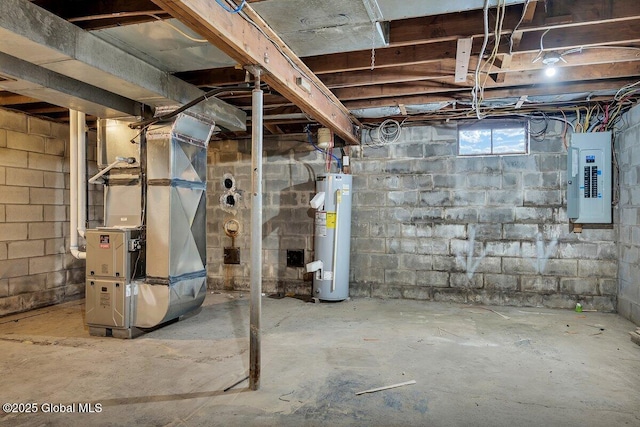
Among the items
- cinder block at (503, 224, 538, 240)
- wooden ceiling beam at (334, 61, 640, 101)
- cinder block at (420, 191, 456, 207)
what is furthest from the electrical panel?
cinder block at (420, 191, 456, 207)

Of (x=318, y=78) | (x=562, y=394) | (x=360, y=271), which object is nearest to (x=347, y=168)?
(x=360, y=271)

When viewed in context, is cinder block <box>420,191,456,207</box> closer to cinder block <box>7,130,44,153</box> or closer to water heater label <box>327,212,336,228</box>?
water heater label <box>327,212,336,228</box>

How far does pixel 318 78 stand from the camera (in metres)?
3.58

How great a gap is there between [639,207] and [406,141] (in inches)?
96.6

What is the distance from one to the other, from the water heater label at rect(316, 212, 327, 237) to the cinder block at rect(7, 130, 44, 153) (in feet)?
10.8

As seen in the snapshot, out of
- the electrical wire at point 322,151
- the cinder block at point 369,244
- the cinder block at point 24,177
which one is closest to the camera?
the cinder block at point 24,177

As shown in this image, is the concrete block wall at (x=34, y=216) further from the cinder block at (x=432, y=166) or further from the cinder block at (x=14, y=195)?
the cinder block at (x=432, y=166)

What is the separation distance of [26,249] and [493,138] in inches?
215

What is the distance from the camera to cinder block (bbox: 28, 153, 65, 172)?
4.59m

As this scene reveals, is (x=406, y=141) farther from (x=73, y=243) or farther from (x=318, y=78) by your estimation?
(x=73, y=243)

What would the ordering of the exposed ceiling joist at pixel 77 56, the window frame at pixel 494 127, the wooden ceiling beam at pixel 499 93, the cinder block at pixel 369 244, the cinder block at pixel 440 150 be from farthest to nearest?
the cinder block at pixel 369 244 < the cinder block at pixel 440 150 < the window frame at pixel 494 127 < the wooden ceiling beam at pixel 499 93 < the exposed ceiling joist at pixel 77 56

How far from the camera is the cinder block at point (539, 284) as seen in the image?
463cm

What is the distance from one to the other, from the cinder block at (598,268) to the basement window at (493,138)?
4.61ft

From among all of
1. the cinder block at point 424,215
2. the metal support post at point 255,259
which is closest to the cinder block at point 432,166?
the cinder block at point 424,215
